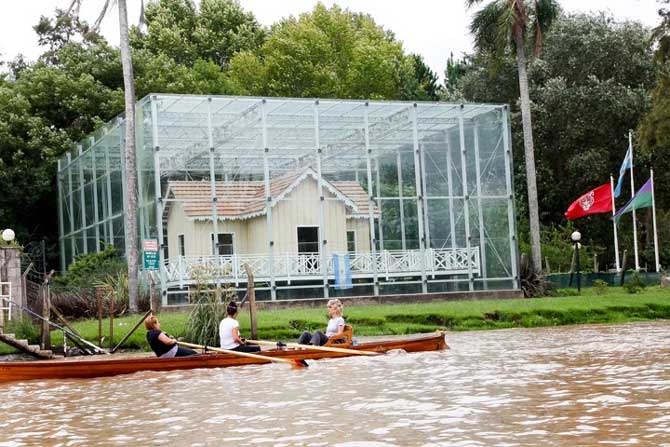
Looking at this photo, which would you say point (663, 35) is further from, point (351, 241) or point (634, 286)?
point (351, 241)

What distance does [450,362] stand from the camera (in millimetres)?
18875

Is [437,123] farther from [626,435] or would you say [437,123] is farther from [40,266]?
[626,435]

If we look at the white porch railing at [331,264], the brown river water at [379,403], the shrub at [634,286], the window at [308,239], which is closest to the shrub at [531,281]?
the white porch railing at [331,264]

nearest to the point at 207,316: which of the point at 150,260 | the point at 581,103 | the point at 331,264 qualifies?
the point at 150,260

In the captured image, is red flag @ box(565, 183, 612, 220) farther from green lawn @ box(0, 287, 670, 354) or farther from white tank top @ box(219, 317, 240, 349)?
white tank top @ box(219, 317, 240, 349)

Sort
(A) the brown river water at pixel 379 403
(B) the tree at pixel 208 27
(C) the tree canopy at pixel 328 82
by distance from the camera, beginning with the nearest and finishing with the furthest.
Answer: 1. (A) the brown river water at pixel 379 403
2. (C) the tree canopy at pixel 328 82
3. (B) the tree at pixel 208 27

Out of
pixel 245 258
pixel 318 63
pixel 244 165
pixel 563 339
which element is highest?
pixel 318 63

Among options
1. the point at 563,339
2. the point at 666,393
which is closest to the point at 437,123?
the point at 563,339

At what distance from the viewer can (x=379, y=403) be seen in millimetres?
13281

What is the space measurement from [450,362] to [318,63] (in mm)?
45413

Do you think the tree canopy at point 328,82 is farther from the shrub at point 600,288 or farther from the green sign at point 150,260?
the green sign at point 150,260

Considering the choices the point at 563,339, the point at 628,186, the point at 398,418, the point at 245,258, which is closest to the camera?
the point at 398,418

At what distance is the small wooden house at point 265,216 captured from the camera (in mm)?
33469

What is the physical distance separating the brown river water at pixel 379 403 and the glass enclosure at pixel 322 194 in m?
14.1
